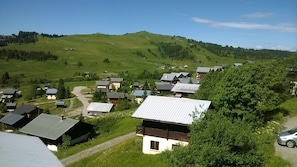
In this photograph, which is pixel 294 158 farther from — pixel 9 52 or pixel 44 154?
pixel 9 52

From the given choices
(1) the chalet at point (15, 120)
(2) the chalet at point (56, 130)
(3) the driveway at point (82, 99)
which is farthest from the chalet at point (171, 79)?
(2) the chalet at point (56, 130)

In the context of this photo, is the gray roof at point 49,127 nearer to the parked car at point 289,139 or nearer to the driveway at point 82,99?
the parked car at point 289,139

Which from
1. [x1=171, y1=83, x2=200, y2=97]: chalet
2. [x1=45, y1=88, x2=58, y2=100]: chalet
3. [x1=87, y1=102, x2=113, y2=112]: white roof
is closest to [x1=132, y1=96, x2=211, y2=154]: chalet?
[x1=171, y1=83, x2=200, y2=97]: chalet

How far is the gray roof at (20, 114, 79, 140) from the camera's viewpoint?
150ft

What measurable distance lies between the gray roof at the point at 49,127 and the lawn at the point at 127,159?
1435 centimetres

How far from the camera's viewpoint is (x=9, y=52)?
19962 centimetres

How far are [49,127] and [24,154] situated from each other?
37733mm

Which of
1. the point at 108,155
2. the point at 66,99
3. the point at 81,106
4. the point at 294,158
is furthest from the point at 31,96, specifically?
the point at 294,158

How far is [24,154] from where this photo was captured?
12.0 m

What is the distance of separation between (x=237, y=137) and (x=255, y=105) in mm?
14149

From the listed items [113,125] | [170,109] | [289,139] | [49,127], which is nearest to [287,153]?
[289,139]

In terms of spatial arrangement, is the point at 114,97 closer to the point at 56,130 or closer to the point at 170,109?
the point at 56,130

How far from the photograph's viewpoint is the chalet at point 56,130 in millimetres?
45375

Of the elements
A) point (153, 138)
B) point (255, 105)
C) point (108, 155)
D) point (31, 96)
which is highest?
point (255, 105)
